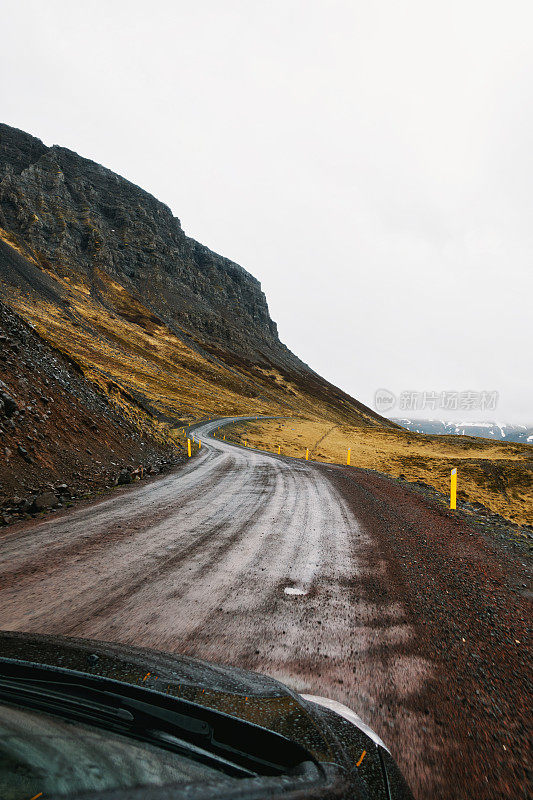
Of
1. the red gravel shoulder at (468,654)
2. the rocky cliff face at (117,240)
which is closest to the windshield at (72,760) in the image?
the red gravel shoulder at (468,654)

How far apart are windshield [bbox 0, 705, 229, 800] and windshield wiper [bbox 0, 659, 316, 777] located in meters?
0.05

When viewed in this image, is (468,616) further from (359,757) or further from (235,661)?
(359,757)

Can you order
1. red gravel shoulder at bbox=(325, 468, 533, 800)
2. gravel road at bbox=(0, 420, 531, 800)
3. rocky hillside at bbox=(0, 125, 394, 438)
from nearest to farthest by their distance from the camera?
red gravel shoulder at bbox=(325, 468, 533, 800) → gravel road at bbox=(0, 420, 531, 800) → rocky hillside at bbox=(0, 125, 394, 438)

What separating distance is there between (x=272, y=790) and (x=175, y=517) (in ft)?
15.1

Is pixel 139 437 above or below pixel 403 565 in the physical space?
below

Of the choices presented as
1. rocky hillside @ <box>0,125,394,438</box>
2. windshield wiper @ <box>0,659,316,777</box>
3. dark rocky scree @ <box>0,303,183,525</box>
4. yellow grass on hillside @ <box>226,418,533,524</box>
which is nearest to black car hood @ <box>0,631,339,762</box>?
windshield wiper @ <box>0,659,316,777</box>

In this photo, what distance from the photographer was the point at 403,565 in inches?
151

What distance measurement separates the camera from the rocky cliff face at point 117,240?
9025cm

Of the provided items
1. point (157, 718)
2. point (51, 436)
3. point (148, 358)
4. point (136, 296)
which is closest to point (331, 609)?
point (157, 718)

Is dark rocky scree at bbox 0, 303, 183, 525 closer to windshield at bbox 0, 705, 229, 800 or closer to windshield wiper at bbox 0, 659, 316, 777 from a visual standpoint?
A: windshield wiper at bbox 0, 659, 316, 777

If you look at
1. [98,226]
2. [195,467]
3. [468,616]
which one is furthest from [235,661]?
[98,226]

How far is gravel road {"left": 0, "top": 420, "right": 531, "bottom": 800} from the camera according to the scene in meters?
1.67

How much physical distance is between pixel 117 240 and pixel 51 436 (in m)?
126

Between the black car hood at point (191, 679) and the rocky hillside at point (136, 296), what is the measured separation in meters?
32.2
